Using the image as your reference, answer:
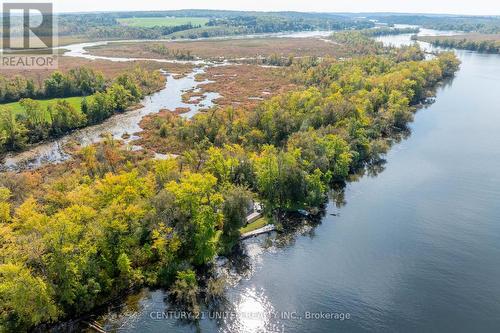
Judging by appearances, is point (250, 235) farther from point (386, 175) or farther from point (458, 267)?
point (386, 175)

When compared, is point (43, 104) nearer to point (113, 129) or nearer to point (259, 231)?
point (113, 129)

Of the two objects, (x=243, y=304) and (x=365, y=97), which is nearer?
(x=243, y=304)

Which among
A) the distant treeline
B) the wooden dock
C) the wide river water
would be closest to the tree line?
the wooden dock

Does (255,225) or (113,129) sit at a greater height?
(113,129)

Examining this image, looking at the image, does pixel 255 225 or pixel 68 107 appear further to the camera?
pixel 68 107

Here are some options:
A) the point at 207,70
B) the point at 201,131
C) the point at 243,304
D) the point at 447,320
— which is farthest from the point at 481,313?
the point at 207,70

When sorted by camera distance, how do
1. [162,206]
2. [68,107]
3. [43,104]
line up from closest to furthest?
[162,206] → [68,107] → [43,104]

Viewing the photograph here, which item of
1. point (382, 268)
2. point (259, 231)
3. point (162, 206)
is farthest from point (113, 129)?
point (382, 268)
